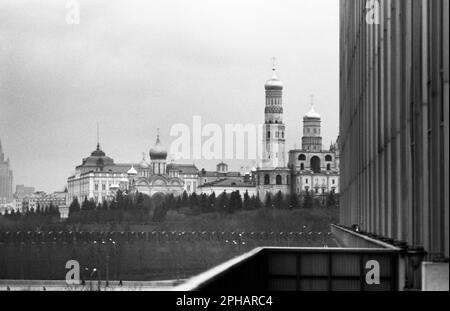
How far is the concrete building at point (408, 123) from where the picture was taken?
22078 millimetres

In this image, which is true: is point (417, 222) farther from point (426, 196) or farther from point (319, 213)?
point (319, 213)

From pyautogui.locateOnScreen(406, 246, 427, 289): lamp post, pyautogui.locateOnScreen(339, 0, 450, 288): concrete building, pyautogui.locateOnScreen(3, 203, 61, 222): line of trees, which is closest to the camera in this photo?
pyautogui.locateOnScreen(339, 0, 450, 288): concrete building

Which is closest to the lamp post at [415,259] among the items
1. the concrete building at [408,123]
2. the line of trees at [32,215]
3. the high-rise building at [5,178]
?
the concrete building at [408,123]

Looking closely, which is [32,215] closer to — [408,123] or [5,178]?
[5,178]

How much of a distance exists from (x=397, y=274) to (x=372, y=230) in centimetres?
1654

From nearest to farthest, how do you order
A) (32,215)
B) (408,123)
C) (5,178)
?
(408,123), (5,178), (32,215)

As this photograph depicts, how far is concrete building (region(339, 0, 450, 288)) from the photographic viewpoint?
2208 cm

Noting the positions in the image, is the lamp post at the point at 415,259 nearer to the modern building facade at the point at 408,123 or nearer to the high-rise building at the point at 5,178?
the modern building facade at the point at 408,123

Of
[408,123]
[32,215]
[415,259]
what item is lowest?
[415,259]

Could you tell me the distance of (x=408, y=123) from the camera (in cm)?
2758

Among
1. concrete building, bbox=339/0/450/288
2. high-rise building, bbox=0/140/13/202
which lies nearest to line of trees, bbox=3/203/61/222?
high-rise building, bbox=0/140/13/202

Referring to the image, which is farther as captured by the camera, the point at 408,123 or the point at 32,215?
the point at 32,215

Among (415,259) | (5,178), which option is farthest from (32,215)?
(415,259)

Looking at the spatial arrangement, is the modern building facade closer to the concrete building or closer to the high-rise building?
the concrete building
